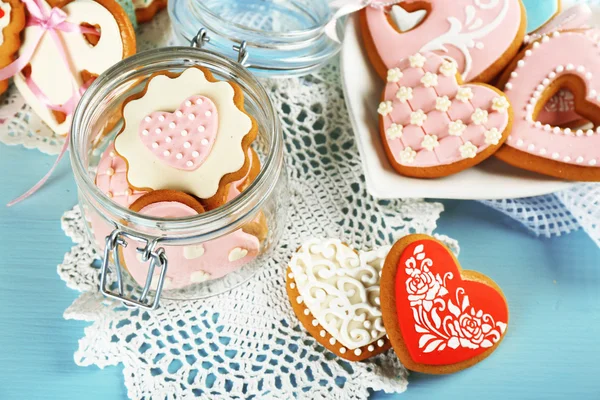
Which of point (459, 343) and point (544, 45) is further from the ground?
point (544, 45)

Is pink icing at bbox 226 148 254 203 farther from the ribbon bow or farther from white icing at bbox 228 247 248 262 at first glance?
the ribbon bow

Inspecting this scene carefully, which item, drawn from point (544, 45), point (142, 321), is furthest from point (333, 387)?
point (544, 45)

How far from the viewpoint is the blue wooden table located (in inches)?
25.5

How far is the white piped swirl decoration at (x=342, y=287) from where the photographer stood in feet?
2.06

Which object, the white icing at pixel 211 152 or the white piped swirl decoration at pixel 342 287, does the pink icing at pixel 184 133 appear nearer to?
the white icing at pixel 211 152

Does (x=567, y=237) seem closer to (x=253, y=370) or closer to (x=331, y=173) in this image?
(x=331, y=173)

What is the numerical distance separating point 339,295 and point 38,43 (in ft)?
1.45

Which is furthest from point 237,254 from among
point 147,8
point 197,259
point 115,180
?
point 147,8

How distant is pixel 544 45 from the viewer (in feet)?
2.30

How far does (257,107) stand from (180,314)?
0.78 feet

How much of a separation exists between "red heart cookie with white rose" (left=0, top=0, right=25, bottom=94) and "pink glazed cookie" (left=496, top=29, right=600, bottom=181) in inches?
21.7

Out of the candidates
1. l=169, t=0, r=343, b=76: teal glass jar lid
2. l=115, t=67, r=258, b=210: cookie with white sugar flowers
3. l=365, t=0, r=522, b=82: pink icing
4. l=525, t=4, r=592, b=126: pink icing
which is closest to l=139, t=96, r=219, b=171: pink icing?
l=115, t=67, r=258, b=210: cookie with white sugar flowers

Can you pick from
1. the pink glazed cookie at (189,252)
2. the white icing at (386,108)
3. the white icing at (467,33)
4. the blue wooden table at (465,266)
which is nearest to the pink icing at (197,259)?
the pink glazed cookie at (189,252)

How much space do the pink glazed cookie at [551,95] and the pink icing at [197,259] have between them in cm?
31
